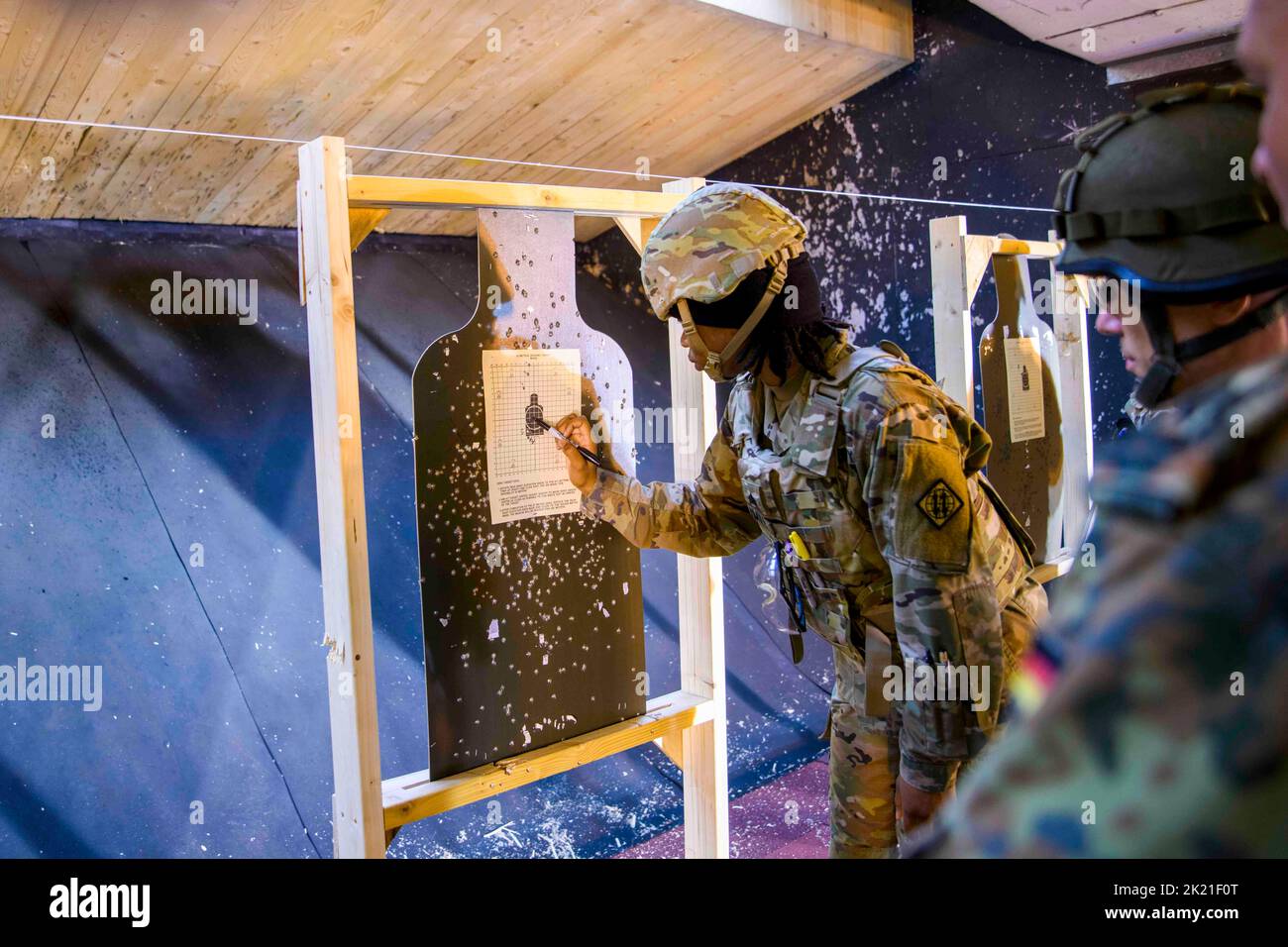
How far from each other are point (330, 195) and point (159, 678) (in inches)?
67.9

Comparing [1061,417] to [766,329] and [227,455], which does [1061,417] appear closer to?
[766,329]

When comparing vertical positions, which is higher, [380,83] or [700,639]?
[380,83]

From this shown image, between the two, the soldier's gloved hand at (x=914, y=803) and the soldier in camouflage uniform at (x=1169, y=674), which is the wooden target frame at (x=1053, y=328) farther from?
the soldier in camouflage uniform at (x=1169, y=674)

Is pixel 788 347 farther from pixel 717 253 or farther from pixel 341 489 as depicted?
pixel 341 489

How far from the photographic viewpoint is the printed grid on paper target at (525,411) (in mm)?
1604

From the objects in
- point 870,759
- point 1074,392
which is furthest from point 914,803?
point 1074,392

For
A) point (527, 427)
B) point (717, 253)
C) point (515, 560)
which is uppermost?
point (717, 253)

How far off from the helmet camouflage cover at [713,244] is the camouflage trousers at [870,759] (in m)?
0.64

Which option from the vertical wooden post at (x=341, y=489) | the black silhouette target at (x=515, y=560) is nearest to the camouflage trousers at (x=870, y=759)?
the black silhouette target at (x=515, y=560)

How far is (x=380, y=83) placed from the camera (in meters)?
2.54

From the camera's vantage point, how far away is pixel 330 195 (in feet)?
4.49

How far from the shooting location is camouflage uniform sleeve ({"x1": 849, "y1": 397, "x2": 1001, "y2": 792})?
52.6 inches

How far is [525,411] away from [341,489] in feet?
1.23

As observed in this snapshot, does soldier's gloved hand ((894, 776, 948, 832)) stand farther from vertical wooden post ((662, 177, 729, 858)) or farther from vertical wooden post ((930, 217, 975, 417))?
vertical wooden post ((930, 217, 975, 417))
